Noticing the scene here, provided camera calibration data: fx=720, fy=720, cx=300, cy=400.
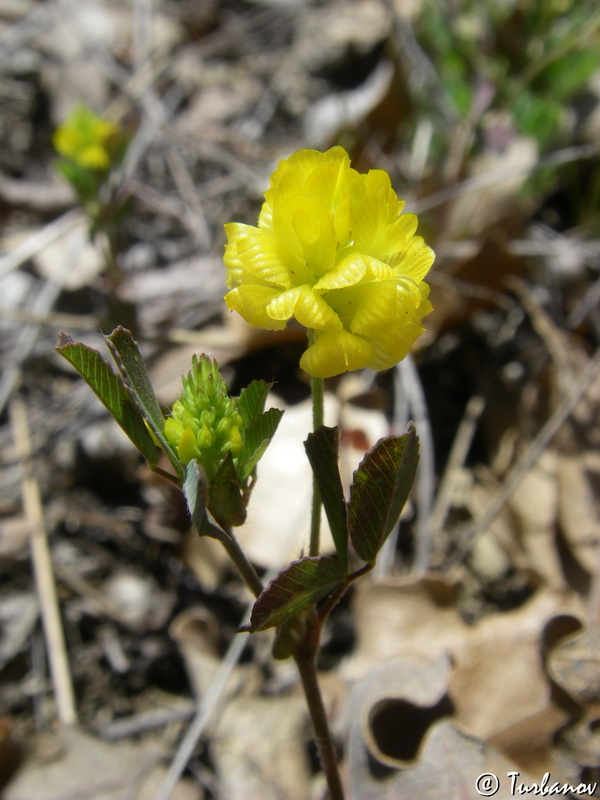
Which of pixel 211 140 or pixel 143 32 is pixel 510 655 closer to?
pixel 211 140

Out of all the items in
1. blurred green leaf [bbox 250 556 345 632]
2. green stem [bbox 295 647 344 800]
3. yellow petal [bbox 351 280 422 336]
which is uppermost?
yellow petal [bbox 351 280 422 336]

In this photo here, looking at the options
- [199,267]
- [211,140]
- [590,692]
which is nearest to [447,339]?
[199,267]

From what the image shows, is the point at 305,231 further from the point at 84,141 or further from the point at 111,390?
the point at 84,141

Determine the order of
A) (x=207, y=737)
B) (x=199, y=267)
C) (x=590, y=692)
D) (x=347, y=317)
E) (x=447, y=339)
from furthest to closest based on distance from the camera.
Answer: (x=199, y=267) → (x=447, y=339) → (x=207, y=737) → (x=590, y=692) → (x=347, y=317)

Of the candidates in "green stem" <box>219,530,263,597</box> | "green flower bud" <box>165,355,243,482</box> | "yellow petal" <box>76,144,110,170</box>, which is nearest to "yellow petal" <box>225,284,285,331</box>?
"green flower bud" <box>165,355,243,482</box>

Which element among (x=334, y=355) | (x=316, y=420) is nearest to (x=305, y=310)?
(x=334, y=355)

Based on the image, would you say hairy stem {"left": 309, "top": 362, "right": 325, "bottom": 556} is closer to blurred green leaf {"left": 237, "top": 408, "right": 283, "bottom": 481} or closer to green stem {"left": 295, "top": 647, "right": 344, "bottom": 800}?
blurred green leaf {"left": 237, "top": 408, "right": 283, "bottom": 481}

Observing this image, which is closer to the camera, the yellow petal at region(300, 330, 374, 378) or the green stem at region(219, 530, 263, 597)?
the yellow petal at region(300, 330, 374, 378)
